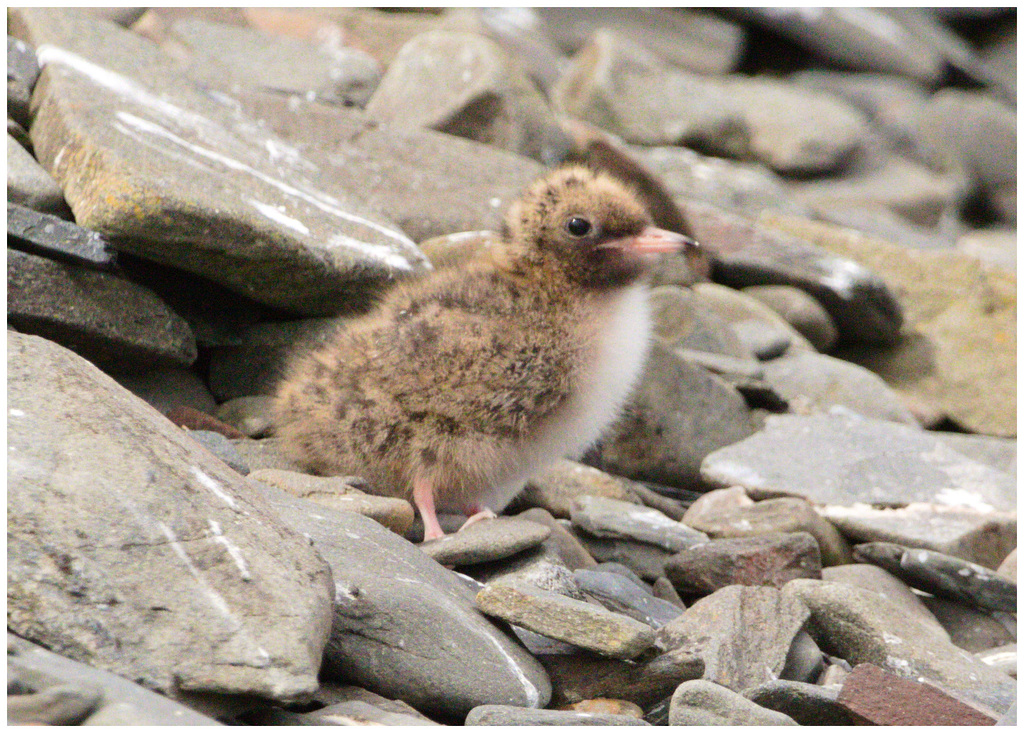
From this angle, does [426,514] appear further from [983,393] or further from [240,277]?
[983,393]

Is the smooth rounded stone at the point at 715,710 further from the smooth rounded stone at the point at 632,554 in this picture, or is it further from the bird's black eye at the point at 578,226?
the bird's black eye at the point at 578,226

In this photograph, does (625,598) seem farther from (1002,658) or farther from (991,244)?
(991,244)

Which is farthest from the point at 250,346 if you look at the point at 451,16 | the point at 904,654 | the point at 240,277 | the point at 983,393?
the point at 451,16

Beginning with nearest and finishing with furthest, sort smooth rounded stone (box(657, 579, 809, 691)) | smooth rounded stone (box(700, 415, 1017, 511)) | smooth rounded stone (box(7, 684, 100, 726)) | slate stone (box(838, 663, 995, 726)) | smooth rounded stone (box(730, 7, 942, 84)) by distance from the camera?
smooth rounded stone (box(7, 684, 100, 726)), slate stone (box(838, 663, 995, 726)), smooth rounded stone (box(657, 579, 809, 691)), smooth rounded stone (box(700, 415, 1017, 511)), smooth rounded stone (box(730, 7, 942, 84))

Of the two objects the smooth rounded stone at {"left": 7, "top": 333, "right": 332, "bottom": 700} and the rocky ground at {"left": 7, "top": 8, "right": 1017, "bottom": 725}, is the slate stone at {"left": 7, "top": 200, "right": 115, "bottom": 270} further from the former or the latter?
the smooth rounded stone at {"left": 7, "top": 333, "right": 332, "bottom": 700}

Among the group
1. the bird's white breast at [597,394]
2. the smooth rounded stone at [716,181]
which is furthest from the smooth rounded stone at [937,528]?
the smooth rounded stone at [716,181]

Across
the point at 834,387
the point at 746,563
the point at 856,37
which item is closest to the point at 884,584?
the point at 746,563

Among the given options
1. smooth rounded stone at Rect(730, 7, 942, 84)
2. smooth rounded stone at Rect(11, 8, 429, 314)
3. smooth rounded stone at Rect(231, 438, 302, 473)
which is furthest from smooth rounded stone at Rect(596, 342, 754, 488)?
smooth rounded stone at Rect(730, 7, 942, 84)
